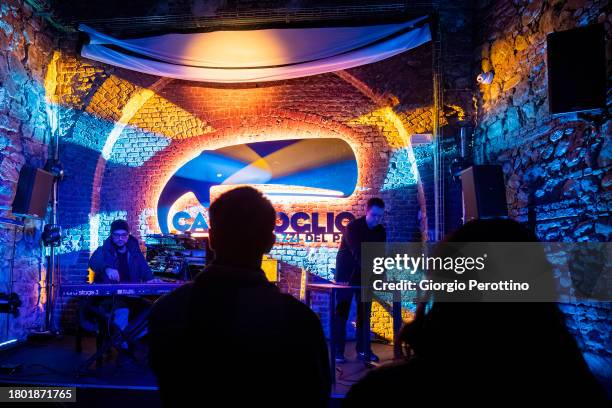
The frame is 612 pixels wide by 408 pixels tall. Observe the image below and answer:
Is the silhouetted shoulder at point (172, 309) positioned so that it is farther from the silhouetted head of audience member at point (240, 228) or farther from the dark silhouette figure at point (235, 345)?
the silhouetted head of audience member at point (240, 228)

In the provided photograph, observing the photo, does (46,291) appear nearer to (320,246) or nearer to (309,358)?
(320,246)

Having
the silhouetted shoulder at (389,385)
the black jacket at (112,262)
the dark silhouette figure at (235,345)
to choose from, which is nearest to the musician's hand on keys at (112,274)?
the black jacket at (112,262)

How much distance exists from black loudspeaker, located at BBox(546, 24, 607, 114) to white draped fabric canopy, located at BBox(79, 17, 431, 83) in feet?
8.34

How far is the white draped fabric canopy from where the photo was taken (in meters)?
6.09

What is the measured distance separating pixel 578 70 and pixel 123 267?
4.80m

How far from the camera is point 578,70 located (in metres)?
3.67

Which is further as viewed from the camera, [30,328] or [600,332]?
[30,328]

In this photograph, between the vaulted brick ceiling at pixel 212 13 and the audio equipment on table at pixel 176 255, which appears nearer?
the audio equipment on table at pixel 176 255

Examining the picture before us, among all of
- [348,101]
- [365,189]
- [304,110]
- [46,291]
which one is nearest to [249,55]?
[304,110]

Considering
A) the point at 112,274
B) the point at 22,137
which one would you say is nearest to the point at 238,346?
the point at 112,274

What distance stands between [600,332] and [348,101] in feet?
13.4

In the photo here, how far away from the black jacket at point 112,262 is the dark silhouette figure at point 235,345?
3962 millimetres

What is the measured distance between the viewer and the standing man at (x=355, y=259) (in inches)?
196

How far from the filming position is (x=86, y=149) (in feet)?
21.7
